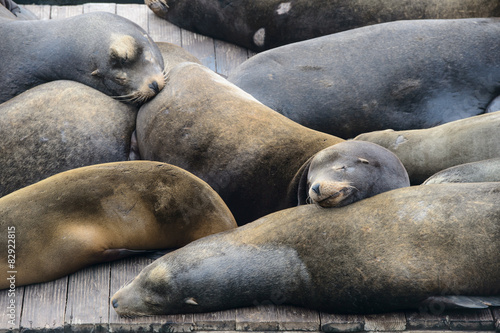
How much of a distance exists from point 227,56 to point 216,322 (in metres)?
3.04

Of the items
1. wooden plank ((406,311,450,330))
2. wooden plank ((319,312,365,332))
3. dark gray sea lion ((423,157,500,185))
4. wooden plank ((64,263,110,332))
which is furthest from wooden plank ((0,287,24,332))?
dark gray sea lion ((423,157,500,185))

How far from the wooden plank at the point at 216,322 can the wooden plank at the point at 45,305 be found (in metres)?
0.68

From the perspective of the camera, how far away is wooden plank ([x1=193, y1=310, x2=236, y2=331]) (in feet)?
11.0

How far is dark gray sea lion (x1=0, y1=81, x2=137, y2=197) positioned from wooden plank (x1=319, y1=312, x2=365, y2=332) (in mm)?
1849

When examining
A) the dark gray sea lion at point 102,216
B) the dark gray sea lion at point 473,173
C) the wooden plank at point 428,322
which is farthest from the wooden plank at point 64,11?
the wooden plank at point 428,322

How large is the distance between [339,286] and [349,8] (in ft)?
9.63

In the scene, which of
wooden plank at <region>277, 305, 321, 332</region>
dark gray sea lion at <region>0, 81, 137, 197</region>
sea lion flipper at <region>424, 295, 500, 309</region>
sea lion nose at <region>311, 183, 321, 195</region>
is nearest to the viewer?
sea lion flipper at <region>424, 295, 500, 309</region>

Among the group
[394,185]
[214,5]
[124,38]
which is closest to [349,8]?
[214,5]

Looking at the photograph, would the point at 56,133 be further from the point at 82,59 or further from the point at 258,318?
the point at 258,318

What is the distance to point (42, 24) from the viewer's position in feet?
15.9

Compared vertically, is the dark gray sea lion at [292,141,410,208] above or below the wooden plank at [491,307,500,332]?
above

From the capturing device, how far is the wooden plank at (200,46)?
18.9 feet

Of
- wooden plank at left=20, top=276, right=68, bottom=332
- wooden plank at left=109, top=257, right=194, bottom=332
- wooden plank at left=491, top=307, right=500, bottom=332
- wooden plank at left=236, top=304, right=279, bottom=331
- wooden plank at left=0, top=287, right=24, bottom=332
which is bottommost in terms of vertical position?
wooden plank at left=0, top=287, right=24, bottom=332

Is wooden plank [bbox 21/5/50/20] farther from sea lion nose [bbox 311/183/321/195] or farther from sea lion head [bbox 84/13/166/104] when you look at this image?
sea lion nose [bbox 311/183/321/195]
